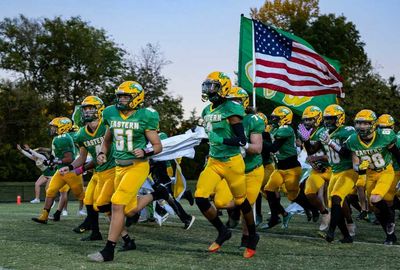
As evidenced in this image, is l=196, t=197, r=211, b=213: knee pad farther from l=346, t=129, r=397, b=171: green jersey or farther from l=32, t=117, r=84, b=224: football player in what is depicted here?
l=32, t=117, r=84, b=224: football player

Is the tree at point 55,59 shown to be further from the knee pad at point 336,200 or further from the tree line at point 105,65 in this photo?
the knee pad at point 336,200

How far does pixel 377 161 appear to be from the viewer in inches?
418

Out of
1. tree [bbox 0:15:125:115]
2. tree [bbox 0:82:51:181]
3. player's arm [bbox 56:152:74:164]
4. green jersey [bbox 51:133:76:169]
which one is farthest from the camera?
tree [bbox 0:15:125:115]

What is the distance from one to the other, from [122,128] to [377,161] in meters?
4.16

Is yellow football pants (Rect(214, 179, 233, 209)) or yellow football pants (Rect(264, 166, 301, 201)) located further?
yellow football pants (Rect(264, 166, 301, 201))

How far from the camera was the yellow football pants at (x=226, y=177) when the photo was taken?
8.92 meters

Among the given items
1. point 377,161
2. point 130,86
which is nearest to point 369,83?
point 377,161

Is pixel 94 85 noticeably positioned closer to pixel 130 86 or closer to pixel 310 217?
pixel 310 217

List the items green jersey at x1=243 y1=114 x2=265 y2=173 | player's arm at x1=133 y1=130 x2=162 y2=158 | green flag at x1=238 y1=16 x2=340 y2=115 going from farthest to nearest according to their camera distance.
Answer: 1. green flag at x1=238 y1=16 x2=340 y2=115
2. green jersey at x1=243 y1=114 x2=265 y2=173
3. player's arm at x1=133 y1=130 x2=162 y2=158

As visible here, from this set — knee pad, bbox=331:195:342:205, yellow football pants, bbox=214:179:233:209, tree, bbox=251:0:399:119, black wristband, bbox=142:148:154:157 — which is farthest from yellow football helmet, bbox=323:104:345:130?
tree, bbox=251:0:399:119

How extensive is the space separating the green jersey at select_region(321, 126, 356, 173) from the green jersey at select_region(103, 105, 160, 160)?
3.40 m

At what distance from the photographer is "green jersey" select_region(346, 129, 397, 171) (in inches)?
413

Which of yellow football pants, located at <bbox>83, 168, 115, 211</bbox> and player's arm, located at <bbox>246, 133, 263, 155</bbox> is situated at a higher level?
player's arm, located at <bbox>246, 133, 263, 155</bbox>

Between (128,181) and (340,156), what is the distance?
377cm
